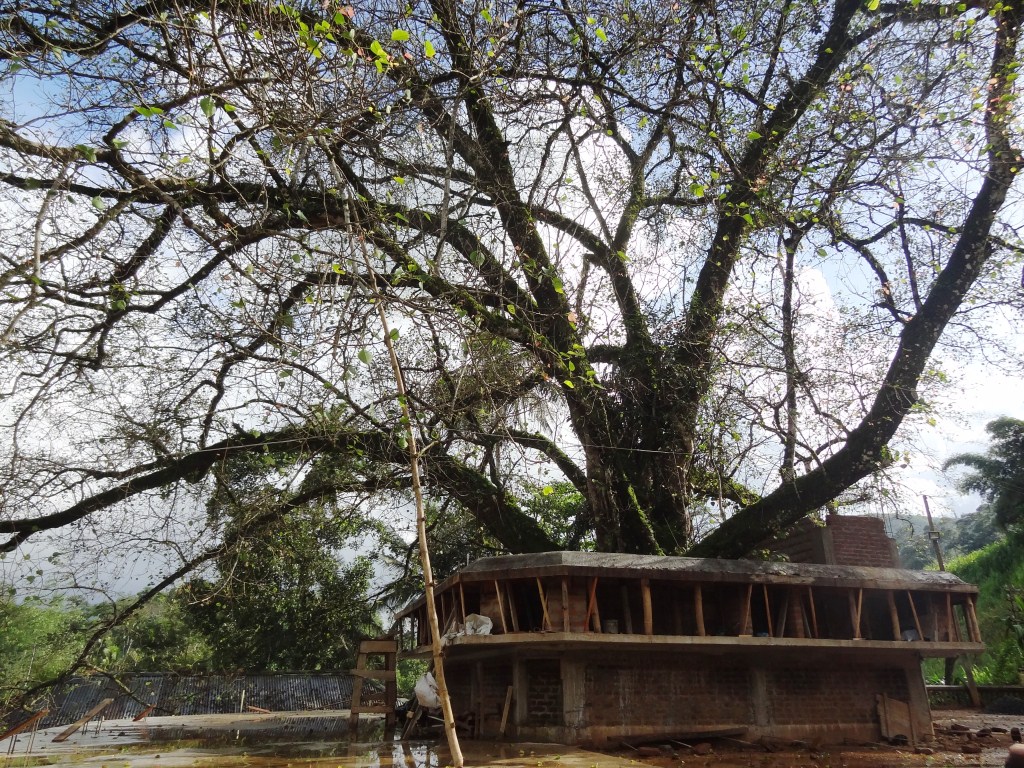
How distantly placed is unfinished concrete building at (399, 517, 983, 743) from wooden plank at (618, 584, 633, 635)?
3 centimetres

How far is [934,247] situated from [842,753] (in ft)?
23.3

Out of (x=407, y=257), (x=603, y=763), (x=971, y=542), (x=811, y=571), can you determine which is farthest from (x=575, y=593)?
(x=971, y=542)

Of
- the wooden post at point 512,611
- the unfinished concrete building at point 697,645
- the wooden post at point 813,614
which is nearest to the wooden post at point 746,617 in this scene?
the unfinished concrete building at point 697,645

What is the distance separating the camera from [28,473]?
27.6ft

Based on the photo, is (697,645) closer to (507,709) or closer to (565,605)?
(565,605)

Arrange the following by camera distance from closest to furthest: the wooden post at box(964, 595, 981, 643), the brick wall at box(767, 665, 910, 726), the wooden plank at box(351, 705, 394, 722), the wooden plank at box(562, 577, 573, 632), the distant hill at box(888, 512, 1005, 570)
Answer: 1. the wooden plank at box(562, 577, 573, 632)
2. the brick wall at box(767, 665, 910, 726)
3. the wooden post at box(964, 595, 981, 643)
4. the wooden plank at box(351, 705, 394, 722)
5. the distant hill at box(888, 512, 1005, 570)

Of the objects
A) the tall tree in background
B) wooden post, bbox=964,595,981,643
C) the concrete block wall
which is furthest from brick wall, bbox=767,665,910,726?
the tall tree in background

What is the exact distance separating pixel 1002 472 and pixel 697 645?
1104 inches

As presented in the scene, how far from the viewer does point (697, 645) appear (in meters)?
8.77

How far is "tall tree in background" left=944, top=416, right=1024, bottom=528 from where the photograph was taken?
29469 millimetres

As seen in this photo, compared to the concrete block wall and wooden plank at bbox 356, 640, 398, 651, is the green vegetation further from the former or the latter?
wooden plank at bbox 356, 640, 398, 651

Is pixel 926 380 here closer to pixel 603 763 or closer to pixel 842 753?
pixel 842 753

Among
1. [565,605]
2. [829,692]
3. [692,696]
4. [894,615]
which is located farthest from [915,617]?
[565,605]

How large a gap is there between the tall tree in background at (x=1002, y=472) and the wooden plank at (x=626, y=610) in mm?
26120
